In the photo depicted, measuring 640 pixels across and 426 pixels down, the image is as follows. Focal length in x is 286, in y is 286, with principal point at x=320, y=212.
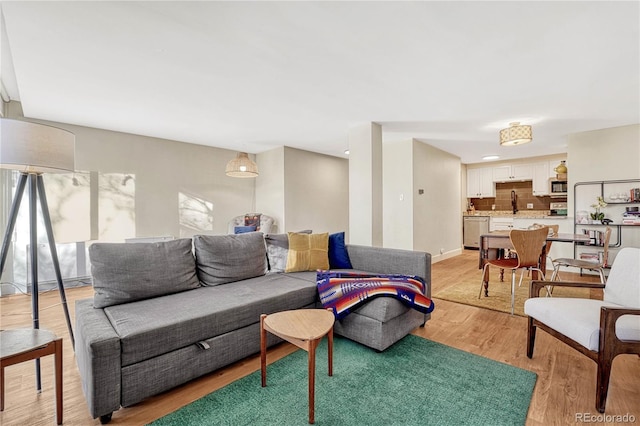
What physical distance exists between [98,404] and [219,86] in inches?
105

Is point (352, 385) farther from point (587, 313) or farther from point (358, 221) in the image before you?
point (358, 221)

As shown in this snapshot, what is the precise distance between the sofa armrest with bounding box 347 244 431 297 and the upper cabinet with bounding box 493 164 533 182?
612 cm

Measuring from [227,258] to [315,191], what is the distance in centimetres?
401

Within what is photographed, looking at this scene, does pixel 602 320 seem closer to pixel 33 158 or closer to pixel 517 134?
pixel 517 134

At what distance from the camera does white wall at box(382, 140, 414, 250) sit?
5133mm

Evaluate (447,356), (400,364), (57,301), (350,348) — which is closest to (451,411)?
(400,364)

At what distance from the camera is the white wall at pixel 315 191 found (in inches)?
230

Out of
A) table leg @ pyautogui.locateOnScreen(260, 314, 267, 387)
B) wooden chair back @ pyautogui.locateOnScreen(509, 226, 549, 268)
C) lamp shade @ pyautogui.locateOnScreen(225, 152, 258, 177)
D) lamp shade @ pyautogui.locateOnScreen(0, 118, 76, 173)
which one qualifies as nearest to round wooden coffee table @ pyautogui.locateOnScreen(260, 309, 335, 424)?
table leg @ pyautogui.locateOnScreen(260, 314, 267, 387)

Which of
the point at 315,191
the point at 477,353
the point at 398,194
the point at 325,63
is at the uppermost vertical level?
the point at 325,63

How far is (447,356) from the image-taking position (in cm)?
211

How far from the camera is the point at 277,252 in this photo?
300cm

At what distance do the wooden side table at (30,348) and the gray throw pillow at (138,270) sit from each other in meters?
0.46

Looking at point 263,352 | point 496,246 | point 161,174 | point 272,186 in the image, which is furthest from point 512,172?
point 161,174

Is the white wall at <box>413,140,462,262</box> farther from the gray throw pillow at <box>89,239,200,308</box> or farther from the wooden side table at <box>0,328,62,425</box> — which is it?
the wooden side table at <box>0,328,62,425</box>
